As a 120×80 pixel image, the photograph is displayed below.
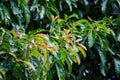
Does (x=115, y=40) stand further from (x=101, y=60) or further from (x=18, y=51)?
(x=18, y=51)

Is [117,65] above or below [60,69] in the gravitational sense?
below

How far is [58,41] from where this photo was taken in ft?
6.45

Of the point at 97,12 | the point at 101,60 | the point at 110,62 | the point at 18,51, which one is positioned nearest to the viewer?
the point at 18,51

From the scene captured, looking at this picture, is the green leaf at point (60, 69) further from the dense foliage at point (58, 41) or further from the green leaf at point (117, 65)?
the green leaf at point (117, 65)

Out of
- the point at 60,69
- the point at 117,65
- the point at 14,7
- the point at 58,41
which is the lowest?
the point at 117,65

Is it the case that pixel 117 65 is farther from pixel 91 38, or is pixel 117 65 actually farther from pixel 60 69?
pixel 60 69

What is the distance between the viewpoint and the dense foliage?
1.72 metres

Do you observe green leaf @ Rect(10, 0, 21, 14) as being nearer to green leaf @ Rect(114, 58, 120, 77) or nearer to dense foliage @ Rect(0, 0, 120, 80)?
dense foliage @ Rect(0, 0, 120, 80)

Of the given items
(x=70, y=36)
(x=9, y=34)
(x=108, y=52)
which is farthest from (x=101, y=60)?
(x=9, y=34)

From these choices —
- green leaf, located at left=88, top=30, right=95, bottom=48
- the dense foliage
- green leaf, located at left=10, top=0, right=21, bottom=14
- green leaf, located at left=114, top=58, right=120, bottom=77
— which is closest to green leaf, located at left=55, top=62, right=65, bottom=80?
the dense foliage

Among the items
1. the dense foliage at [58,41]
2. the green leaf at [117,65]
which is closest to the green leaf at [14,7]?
the dense foliage at [58,41]

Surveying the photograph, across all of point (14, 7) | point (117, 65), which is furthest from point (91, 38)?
point (14, 7)

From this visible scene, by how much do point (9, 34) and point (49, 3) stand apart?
23.5 inches

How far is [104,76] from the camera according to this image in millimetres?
2510
